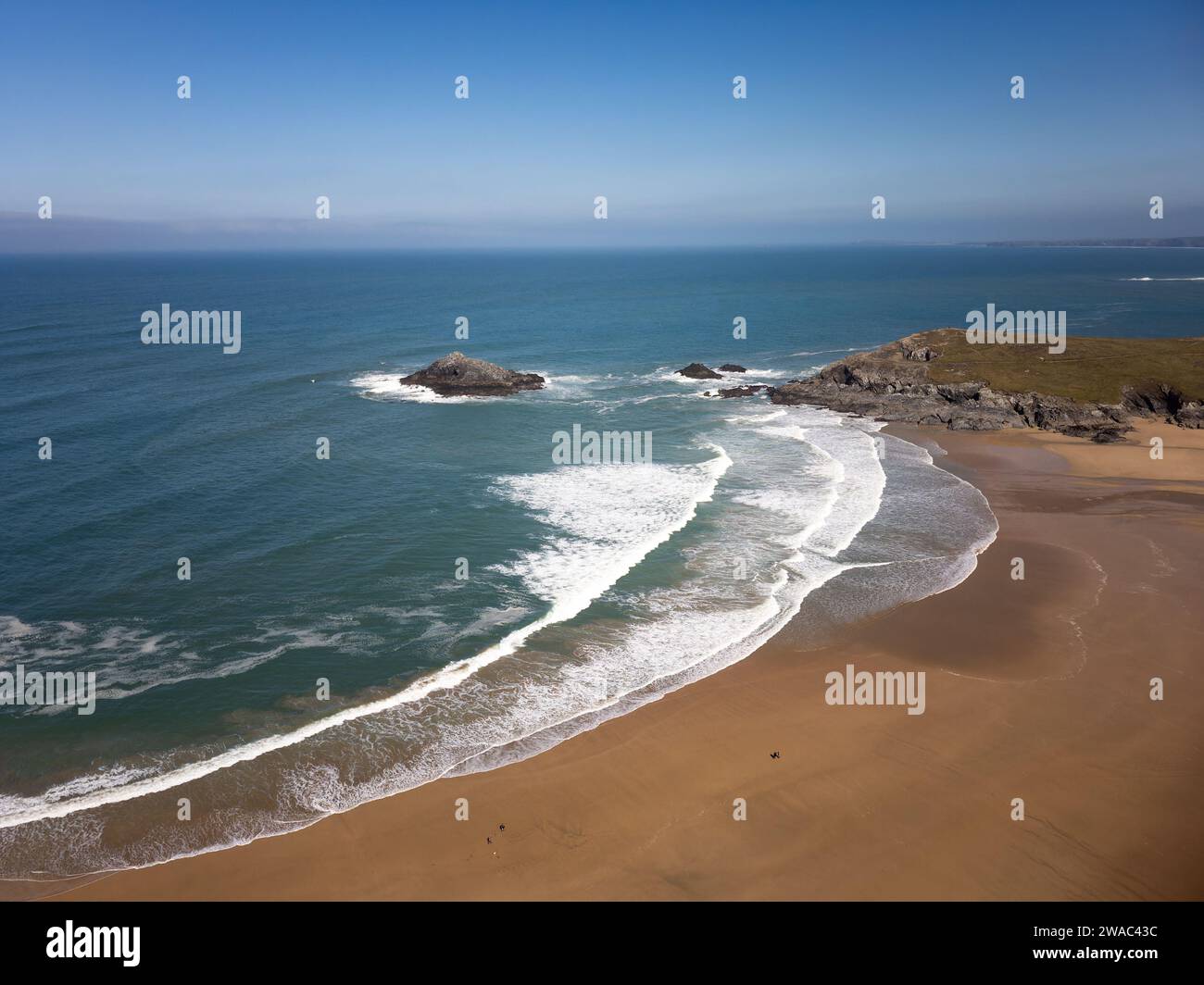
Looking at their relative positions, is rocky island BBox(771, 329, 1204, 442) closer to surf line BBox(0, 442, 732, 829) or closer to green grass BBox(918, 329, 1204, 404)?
green grass BBox(918, 329, 1204, 404)

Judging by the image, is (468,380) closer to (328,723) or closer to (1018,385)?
(1018,385)

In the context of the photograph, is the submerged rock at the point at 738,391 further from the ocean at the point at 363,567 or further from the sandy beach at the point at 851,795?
the sandy beach at the point at 851,795

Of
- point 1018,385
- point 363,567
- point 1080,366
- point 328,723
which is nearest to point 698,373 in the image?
point 1018,385

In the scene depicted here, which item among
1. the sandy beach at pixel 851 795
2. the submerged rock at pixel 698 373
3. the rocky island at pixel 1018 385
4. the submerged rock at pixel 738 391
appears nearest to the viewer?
the sandy beach at pixel 851 795

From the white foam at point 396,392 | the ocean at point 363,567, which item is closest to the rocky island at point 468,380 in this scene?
the white foam at point 396,392
